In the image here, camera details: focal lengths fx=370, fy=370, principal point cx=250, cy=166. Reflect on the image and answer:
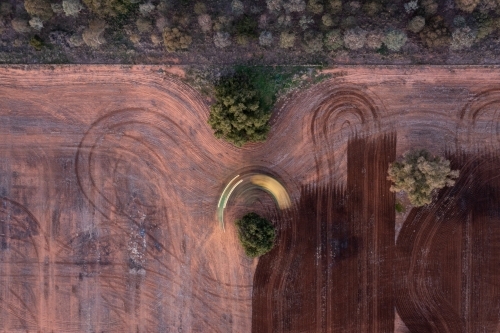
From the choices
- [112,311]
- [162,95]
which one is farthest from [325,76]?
[112,311]

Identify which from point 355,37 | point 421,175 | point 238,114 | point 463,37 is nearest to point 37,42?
point 238,114

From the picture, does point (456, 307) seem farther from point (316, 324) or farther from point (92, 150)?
point (92, 150)

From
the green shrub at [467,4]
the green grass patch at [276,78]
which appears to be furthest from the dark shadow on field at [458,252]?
the green grass patch at [276,78]

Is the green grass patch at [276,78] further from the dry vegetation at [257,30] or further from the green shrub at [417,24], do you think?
the green shrub at [417,24]

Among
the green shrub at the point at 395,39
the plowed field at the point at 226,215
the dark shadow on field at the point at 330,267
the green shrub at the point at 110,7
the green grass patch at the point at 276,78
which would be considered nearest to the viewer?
the green shrub at the point at 110,7

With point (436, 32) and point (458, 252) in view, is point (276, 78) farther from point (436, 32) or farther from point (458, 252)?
point (458, 252)

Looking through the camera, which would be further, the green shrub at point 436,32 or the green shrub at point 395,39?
the green shrub at point 395,39

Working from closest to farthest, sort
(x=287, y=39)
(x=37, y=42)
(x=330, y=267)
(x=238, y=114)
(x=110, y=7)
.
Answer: (x=238, y=114) → (x=110, y=7) → (x=287, y=39) → (x=37, y=42) → (x=330, y=267)
